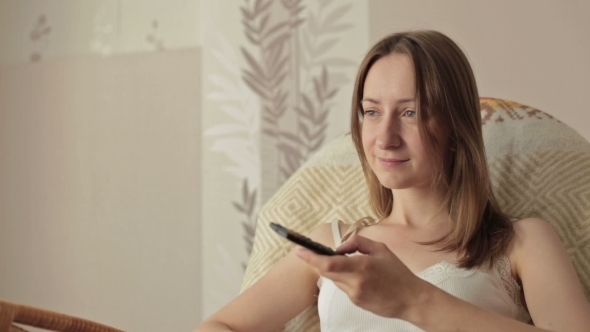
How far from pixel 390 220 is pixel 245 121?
105cm

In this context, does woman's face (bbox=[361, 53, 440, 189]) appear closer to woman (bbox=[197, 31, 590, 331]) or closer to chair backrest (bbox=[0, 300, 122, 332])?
woman (bbox=[197, 31, 590, 331])

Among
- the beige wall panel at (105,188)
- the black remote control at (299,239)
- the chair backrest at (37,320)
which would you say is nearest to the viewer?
the black remote control at (299,239)

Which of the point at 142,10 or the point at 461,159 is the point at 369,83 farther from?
the point at 142,10

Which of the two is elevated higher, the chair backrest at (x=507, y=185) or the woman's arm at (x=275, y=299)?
the chair backrest at (x=507, y=185)

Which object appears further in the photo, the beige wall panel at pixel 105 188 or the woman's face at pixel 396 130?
the beige wall panel at pixel 105 188

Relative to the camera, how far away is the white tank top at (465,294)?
1.22 m

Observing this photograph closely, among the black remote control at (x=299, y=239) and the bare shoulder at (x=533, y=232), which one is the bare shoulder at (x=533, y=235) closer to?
the bare shoulder at (x=533, y=232)

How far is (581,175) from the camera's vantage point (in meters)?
1.39

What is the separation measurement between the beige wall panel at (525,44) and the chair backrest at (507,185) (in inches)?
22.1

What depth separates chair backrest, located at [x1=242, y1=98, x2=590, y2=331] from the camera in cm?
136

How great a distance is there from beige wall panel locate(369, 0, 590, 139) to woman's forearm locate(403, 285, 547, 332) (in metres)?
1.10

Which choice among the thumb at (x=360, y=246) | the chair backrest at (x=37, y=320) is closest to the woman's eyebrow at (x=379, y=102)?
the thumb at (x=360, y=246)

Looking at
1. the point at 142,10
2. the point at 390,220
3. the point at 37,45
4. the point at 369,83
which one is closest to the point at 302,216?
the point at 390,220

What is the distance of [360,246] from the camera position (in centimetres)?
96
